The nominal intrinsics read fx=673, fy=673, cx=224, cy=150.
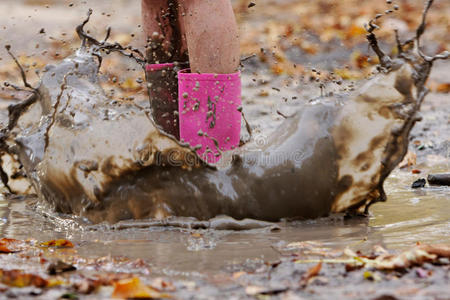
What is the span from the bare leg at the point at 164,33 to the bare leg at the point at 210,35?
36cm

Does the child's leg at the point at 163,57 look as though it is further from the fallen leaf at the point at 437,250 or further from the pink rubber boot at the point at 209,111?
the fallen leaf at the point at 437,250

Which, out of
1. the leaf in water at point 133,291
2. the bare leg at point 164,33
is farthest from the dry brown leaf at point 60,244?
the bare leg at point 164,33

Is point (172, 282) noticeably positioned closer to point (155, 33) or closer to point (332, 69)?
point (155, 33)

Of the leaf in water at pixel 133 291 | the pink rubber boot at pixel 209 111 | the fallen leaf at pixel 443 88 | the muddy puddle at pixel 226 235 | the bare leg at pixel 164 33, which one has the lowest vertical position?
the muddy puddle at pixel 226 235

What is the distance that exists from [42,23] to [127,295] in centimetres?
704

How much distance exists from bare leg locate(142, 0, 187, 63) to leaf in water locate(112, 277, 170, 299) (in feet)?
5.54

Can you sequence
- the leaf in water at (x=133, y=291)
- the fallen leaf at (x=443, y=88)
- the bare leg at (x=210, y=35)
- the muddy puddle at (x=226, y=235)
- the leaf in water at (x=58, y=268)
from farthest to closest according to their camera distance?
the fallen leaf at (x=443, y=88)
the bare leg at (x=210, y=35)
the muddy puddle at (x=226, y=235)
the leaf in water at (x=58, y=268)
the leaf in water at (x=133, y=291)

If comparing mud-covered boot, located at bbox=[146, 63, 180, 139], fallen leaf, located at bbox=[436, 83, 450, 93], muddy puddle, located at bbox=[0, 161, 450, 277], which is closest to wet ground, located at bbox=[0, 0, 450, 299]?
muddy puddle, located at bbox=[0, 161, 450, 277]

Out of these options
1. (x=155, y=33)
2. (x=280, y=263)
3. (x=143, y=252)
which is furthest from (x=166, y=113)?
(x=280, y=263)

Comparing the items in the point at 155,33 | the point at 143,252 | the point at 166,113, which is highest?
the point at 155,33

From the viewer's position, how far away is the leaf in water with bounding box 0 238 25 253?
1964mm

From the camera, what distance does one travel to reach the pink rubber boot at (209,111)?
2.62m

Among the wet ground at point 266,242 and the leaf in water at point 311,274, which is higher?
the leaf in water at point 311,274

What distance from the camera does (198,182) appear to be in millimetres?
2309
